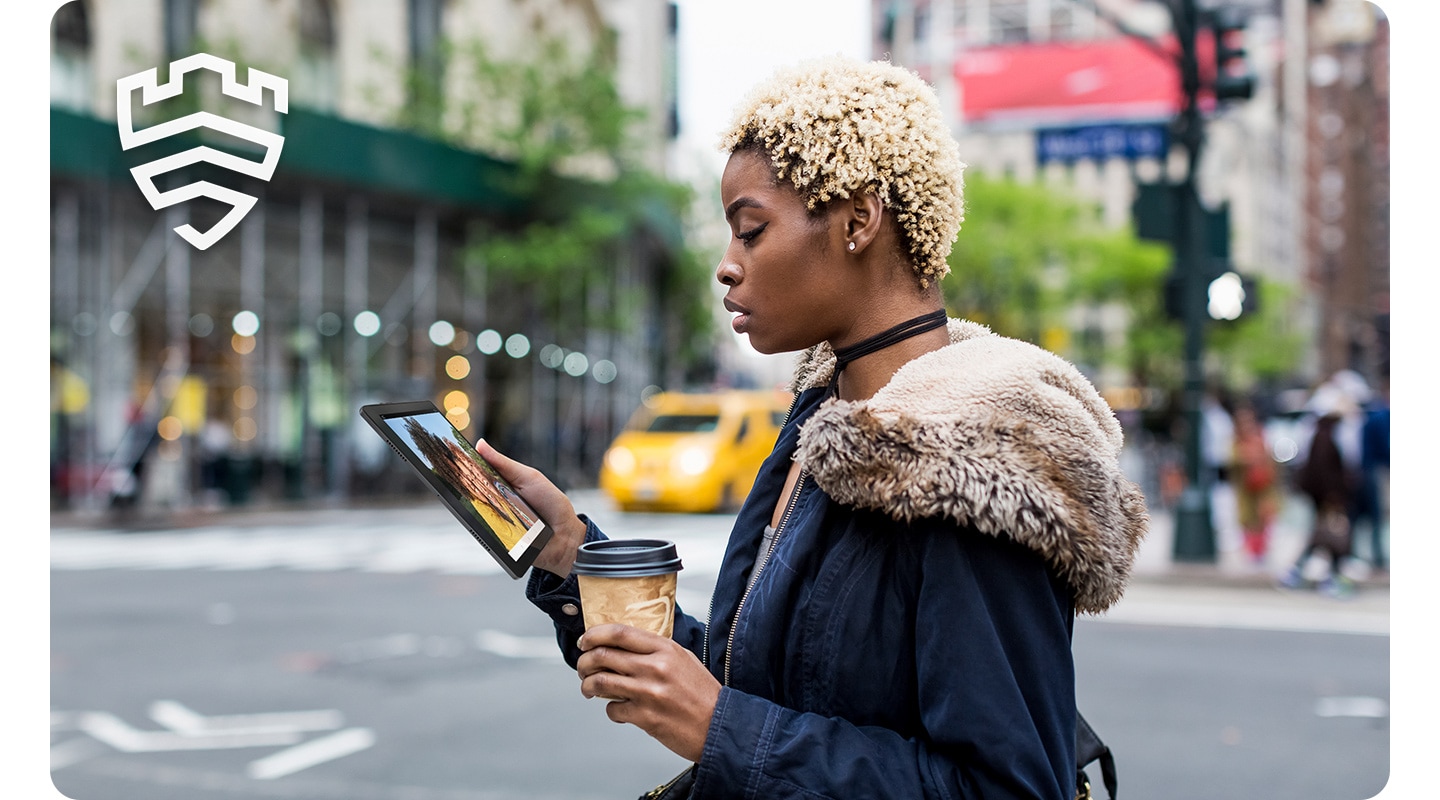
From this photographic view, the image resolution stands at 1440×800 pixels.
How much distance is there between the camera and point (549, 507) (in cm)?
188

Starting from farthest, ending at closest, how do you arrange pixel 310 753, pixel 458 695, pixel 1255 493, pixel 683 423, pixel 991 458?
pixel 683 423
pixel 1255 493
pixel 458 695
pixel 310 753
pixel 991 458

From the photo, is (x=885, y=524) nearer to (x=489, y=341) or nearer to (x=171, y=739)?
(x=171, y=739)

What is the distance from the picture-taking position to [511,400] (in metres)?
27.6

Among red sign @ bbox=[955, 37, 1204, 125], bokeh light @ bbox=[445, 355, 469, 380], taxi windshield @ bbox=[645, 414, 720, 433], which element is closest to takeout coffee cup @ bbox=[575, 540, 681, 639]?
taxi windshield @ bbox=[645, 414, 720, 433]

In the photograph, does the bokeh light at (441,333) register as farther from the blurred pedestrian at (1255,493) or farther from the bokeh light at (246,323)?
the blurred pedestrian at (1255,493)

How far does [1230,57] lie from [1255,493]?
4.54m

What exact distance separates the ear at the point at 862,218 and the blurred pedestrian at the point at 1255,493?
484 inches

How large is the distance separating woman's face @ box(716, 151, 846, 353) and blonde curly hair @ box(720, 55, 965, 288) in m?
0.03

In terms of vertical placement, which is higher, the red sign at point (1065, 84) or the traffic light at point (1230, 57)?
the red sign at point (1065, 84)

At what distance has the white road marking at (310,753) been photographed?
5477 mm

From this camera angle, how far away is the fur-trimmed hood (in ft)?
4.38

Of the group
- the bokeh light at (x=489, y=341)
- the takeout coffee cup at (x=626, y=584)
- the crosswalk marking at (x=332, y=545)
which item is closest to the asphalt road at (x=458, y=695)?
the crosswalk marking at (x=332, y=545)

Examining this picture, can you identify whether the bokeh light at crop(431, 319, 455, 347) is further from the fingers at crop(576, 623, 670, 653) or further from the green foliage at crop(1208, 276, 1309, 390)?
the green foliage at crop(1208, 276, 1309, 390)

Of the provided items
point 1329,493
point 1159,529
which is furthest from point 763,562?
point 1159,529
